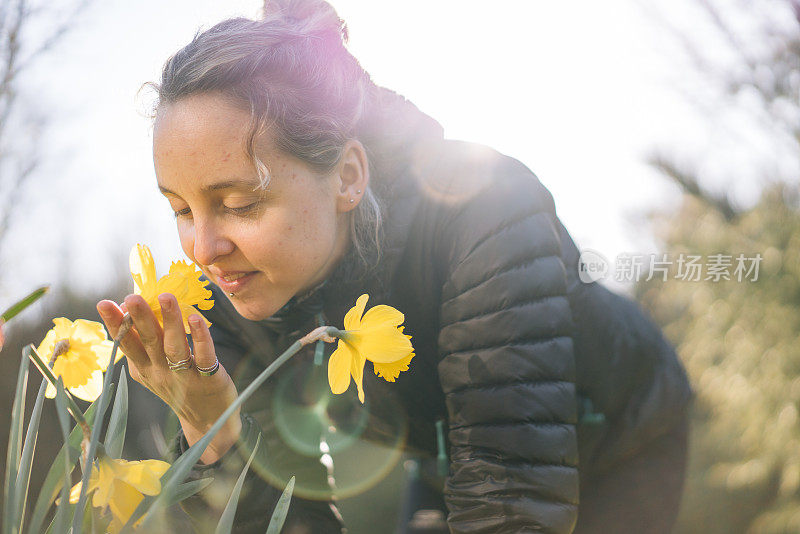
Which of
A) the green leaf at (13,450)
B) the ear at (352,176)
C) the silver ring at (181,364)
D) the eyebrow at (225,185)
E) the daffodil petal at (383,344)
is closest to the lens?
the green leaf at (13,450)

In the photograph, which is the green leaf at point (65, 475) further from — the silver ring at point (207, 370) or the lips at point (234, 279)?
the lips at point (234, 279)

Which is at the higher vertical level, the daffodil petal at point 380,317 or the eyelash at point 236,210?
the daffodil petal at point 380,317

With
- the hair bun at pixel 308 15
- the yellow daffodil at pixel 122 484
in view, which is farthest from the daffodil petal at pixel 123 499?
the hair bun at pixel 308 15

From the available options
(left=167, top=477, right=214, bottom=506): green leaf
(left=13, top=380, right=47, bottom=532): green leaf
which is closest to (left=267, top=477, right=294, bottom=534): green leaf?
(left=167, top=477, right=214, bottom=506): green leaf

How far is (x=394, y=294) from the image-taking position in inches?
48.1

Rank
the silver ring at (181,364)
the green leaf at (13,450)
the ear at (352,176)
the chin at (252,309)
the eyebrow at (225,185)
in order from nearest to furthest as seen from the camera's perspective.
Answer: the green leaf at (13,450) → the silver ring at (181,364) → the eyebrow at (225,185) → the chin at (252,309) → the ear at (352,176)

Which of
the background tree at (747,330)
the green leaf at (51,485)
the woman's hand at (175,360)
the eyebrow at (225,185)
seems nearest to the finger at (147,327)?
the woman's hand at (175,360)

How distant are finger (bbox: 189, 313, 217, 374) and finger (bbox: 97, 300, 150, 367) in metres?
0.06

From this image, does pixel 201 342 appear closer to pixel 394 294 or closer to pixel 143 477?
pixel 143 477

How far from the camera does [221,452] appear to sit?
2.79 ft

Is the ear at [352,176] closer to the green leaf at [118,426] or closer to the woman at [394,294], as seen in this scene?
the woman at [394,294]

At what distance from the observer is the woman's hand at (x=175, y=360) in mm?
585

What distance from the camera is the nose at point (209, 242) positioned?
2.99ft

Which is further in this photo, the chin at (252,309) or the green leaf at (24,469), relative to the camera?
the chin at (252,309)
